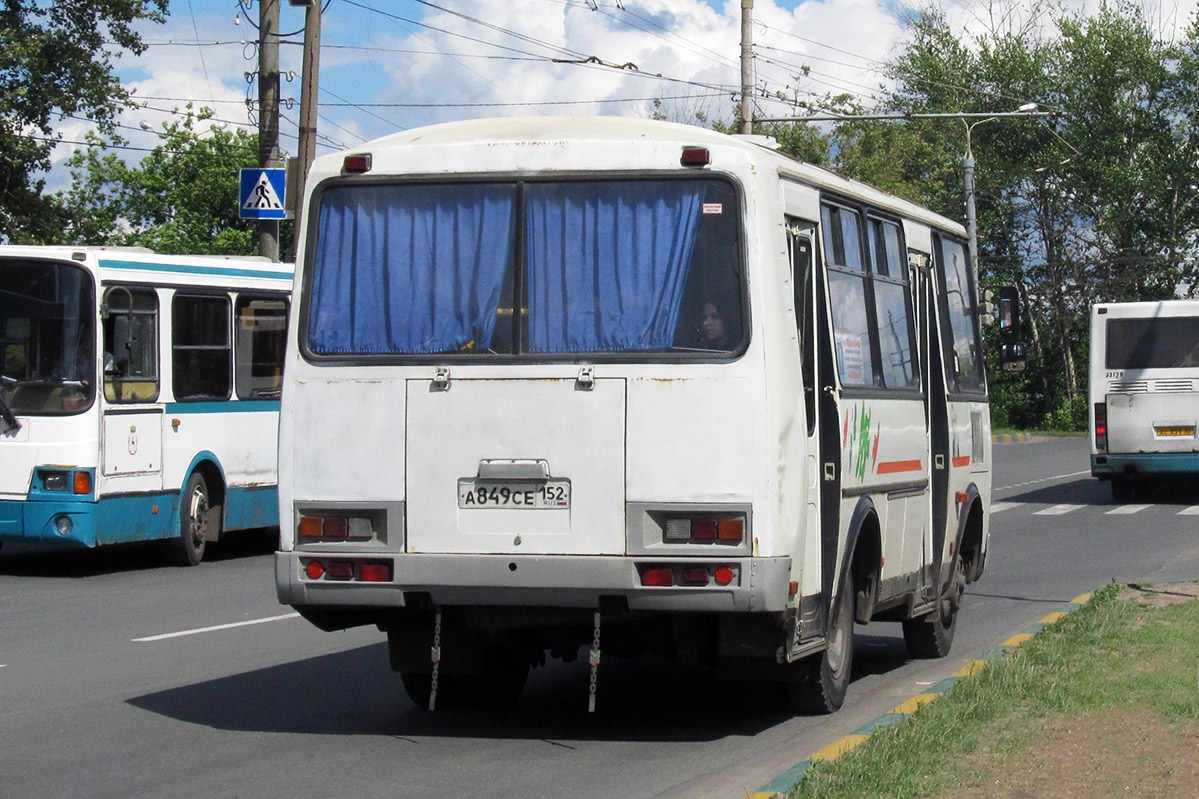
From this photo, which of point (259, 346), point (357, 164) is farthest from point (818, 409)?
point (259, 346)

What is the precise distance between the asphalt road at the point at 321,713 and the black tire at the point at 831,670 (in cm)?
10

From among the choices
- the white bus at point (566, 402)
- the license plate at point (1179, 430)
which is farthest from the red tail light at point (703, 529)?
the license plate at point (1179, 430)

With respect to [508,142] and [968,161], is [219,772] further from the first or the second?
[968,161]

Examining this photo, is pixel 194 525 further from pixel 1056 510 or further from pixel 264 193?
pixel 1056 510

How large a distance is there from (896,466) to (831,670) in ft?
4.68

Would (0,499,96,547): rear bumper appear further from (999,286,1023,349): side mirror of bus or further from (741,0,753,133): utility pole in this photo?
(741,0,753,133): utility pole

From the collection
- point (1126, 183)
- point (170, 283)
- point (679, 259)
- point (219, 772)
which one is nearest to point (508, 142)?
point (679, 259)

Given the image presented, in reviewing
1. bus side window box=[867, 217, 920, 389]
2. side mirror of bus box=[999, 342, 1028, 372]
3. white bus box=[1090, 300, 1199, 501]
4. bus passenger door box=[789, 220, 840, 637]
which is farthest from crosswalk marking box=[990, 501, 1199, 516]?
bus passenger door box=[789, 220, 840, 637]

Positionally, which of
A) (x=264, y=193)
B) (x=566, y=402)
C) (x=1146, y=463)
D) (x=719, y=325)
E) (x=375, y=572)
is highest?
(x=264, y=193)

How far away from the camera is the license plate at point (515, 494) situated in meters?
7.71

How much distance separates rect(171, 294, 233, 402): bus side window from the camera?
17.0m

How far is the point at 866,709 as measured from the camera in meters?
9.23

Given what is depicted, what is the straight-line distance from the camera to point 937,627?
11242 mm

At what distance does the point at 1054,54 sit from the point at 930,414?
4921 cm
